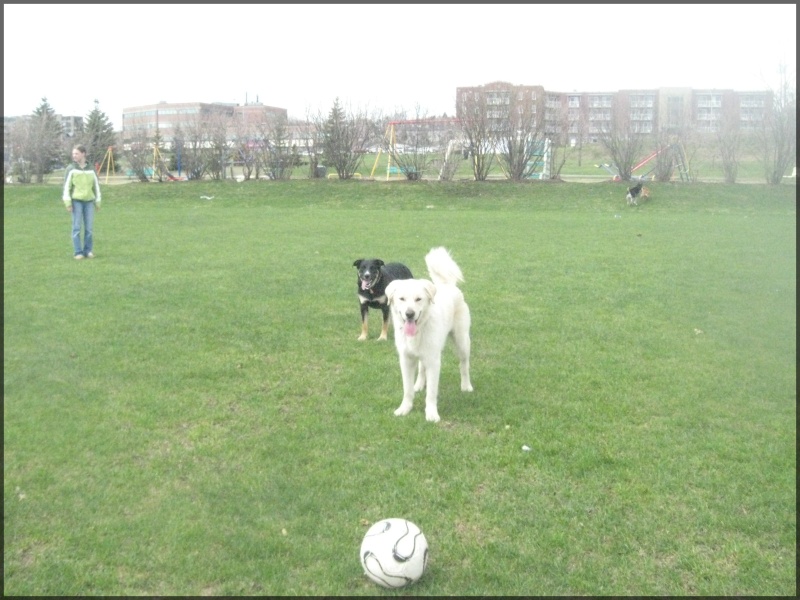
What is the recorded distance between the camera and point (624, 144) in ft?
107

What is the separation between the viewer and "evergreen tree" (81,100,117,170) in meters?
42.1

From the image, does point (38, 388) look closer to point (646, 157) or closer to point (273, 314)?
point (273, 314)

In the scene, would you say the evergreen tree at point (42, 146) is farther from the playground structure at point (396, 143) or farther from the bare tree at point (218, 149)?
the playground structure at point (396, 143)

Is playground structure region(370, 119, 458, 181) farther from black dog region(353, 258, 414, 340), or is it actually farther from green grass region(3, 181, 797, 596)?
black dog region(353, 258, 414, 340)

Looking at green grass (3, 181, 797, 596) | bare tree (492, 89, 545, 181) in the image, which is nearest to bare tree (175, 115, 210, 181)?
bare tree (492, 89, 545, 181)

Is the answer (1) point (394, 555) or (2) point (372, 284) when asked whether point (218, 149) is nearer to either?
(2) point (372, 284)

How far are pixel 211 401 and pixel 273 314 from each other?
3.12m

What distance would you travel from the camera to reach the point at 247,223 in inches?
817

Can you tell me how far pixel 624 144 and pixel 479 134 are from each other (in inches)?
269

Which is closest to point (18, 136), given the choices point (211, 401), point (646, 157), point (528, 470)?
point (646, 157)

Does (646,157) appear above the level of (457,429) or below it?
above

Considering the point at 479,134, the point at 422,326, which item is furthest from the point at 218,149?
the point at 422,326

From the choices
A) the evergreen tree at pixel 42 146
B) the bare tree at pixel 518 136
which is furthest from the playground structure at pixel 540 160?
the evergreen tree at pixel 42 146

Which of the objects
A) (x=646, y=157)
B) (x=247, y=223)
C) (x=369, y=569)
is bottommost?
(x=369, y=569)
